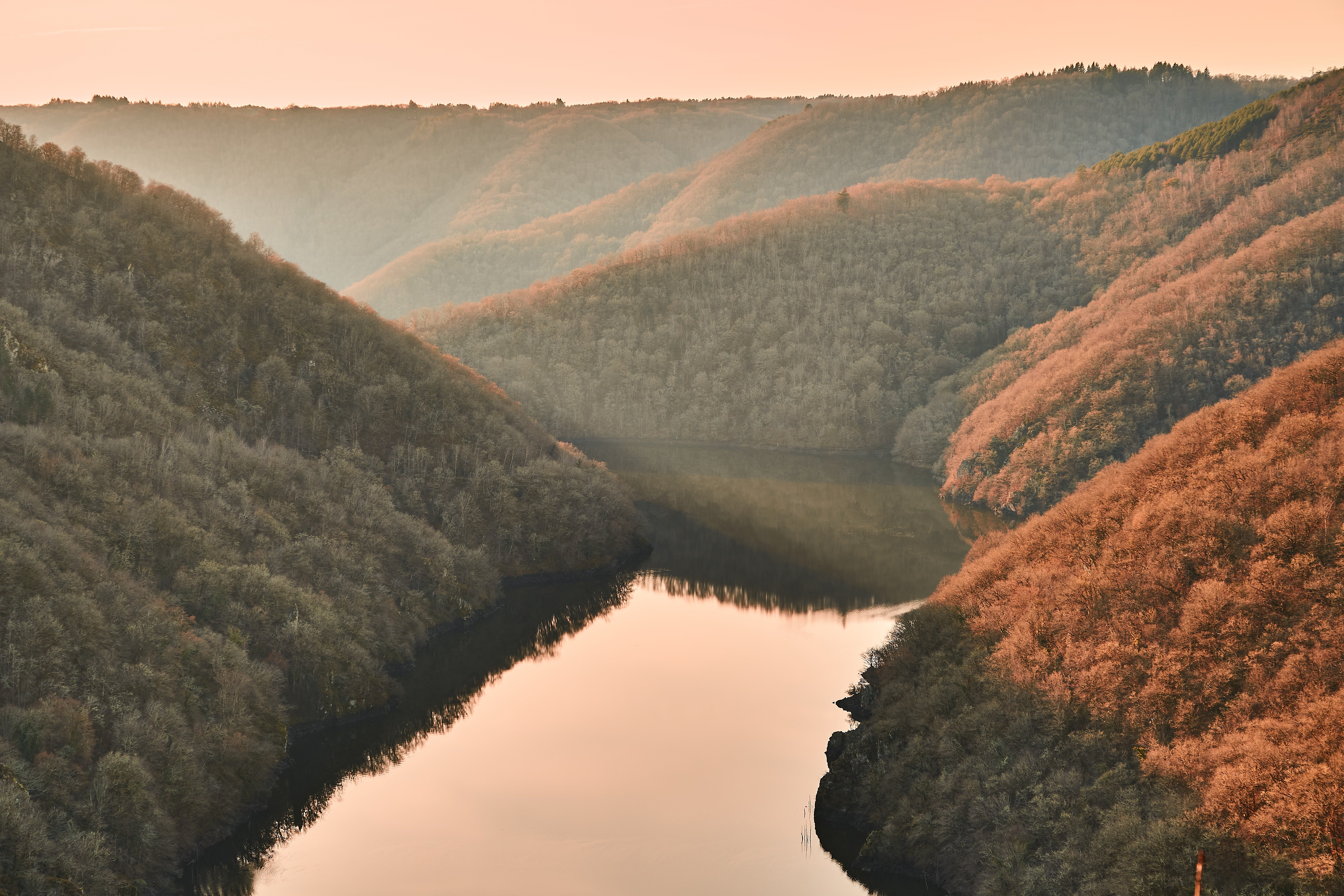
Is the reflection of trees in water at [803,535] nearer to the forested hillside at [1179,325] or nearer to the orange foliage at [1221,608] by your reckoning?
the forested hillside at [1179,325]

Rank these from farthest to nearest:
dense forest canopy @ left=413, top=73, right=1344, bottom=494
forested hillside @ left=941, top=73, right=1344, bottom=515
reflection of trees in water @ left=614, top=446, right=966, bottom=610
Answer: dense forest canopy @ left=413, top=73, right=1344, bottom=494
forested hillside @ left=941, top=73, right=1344, bottom=515
reflection of trees in water @ left=614, top=446, right=966, bottom=610

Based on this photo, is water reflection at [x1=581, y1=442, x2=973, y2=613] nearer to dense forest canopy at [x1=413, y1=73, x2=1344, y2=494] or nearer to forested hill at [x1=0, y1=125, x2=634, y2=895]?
dense forest canopy at [x1=413, y1=73, x2=1344, y2=494]

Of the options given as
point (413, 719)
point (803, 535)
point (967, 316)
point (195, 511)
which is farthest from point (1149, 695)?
point (967, 316)

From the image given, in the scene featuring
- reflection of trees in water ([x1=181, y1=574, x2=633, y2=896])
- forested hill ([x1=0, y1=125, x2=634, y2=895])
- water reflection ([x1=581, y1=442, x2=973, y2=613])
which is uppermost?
forested hill ([x1=0, y1=125, x2=634, y2=895])

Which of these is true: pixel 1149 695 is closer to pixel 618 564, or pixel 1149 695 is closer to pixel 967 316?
pixel 618 564

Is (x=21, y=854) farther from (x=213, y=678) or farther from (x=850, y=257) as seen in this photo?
(x=850, y=257)

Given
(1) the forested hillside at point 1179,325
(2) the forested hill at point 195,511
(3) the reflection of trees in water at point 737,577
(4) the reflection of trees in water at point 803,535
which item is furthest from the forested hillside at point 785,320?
(2) the forested hill at point 195,511

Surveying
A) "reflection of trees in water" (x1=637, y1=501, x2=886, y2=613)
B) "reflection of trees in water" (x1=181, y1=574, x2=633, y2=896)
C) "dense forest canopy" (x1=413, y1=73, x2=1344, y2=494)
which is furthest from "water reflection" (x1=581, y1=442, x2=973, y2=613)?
"reflection of trees in water" (x1=181, y1=574, x2=633, y2=896)
